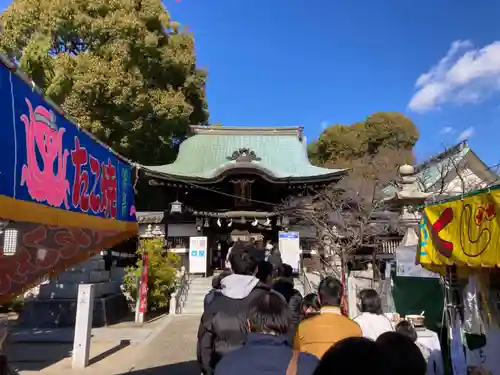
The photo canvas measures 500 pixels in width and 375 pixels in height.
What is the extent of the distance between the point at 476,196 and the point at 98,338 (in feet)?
28.5

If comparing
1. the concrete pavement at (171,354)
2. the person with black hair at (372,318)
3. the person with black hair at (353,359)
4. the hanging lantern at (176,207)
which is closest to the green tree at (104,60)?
the hanging lantern at (176,207)

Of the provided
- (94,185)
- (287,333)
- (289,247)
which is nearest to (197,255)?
(289,247)

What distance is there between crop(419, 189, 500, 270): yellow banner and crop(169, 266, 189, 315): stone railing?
32.9 ft

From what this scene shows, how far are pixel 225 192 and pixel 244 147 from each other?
4028 mm

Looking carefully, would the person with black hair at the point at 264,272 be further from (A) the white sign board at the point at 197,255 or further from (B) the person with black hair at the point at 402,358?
(A) the white sign board at the point at 197,255

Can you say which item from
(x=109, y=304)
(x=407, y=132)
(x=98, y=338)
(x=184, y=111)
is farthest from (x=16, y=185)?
(x=407, y=132)

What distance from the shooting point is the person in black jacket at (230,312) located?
9.70ft

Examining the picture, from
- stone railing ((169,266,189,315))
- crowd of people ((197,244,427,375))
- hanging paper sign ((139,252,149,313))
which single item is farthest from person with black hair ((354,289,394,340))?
stone railing ((169,266,189,315))

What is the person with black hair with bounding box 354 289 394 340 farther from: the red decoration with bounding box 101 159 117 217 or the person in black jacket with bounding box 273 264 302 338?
the red decoration with bounding box 101 159 117 217

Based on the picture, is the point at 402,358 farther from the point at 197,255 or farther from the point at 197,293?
the point at 197,293

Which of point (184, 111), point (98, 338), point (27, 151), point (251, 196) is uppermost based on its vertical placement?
point (184, 111)

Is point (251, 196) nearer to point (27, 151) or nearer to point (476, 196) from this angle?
point (476, 196)

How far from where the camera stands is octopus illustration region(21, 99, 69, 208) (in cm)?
246

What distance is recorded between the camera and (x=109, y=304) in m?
12.2
